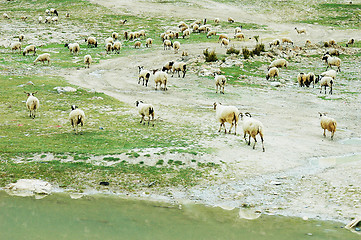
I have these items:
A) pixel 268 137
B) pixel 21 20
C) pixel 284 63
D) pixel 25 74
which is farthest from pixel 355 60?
pixel 21 20

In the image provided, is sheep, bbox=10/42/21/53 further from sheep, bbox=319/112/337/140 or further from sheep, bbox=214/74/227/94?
sheep, bbox=319/112/337/140

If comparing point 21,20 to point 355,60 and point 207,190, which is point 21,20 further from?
point 207,190

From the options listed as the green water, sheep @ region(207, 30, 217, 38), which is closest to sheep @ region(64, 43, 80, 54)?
sheep @ region(207, 30, 217, 38)

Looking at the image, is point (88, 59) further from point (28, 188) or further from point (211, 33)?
point (28, 188)

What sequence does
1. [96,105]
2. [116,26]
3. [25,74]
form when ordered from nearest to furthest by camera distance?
[96,105] < [25,74] < [116,26]

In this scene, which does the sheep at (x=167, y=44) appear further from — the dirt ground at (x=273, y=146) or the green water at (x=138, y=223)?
the green water at (x=138, y=223)
